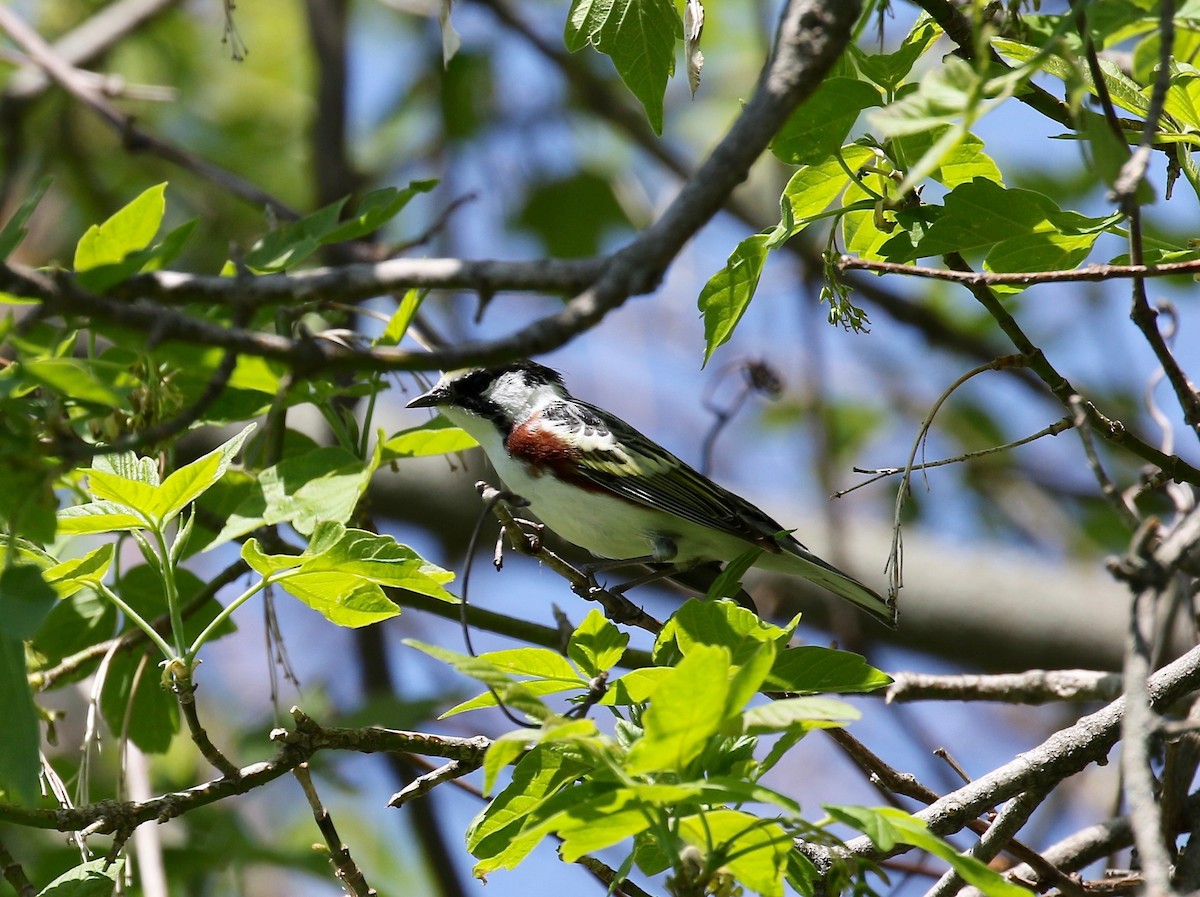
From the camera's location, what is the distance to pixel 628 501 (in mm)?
4223

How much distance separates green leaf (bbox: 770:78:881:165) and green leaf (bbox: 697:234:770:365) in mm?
187

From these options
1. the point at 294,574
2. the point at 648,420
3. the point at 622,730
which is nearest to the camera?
the point at 622,730

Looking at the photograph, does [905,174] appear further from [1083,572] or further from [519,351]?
[1083,572]

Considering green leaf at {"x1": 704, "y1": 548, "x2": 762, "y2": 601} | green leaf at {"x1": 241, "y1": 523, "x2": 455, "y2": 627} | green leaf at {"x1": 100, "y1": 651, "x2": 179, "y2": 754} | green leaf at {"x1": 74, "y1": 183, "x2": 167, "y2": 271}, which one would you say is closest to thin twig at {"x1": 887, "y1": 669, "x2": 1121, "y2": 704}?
green leaf at {"x1": 704, "y1": 548, "x2": 762, "y2": 601}

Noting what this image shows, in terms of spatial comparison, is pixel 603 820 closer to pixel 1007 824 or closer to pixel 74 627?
pixel 1007 824

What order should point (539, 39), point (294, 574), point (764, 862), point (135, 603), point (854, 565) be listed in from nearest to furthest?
point (764, 862) < point (294, 574) < point (135, 603) < point (854, 565) < point (539, 39)

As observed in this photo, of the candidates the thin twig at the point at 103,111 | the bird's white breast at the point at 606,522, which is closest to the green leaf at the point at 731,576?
the bird's white breast at the point at 606,522

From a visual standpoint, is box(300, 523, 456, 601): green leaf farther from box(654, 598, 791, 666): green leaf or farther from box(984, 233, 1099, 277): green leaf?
box(984, 233, 1099, 277): green leaf

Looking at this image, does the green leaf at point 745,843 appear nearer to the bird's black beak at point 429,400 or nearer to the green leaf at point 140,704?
the green leaf at point 140,704

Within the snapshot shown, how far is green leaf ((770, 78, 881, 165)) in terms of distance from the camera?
2.24 meters

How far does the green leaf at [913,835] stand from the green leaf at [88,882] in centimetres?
152

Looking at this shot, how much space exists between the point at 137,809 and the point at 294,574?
58 cm

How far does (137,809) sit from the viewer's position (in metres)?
2.42

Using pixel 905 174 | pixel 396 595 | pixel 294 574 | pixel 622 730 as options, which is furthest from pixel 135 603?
pixel 905 174
